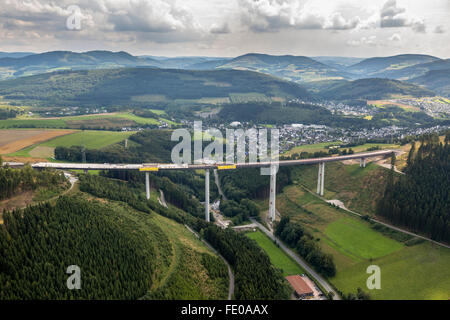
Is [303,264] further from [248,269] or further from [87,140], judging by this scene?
[87,140]

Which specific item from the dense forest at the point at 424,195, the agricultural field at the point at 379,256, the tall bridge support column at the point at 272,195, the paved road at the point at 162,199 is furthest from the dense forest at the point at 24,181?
the dense forest at the point at 424,195

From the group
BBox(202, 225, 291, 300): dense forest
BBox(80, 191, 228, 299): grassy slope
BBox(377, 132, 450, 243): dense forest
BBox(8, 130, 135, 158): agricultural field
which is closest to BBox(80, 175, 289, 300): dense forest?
BBox(202, 225, 291, 300): dense forest

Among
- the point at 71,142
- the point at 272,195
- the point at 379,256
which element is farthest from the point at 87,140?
the point at 379,256

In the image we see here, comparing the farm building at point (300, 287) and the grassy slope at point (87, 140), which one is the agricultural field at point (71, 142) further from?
the farm building at point (300, 287)

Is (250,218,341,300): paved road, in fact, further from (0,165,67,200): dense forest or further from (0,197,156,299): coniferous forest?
(0,165,67,200): dense forest

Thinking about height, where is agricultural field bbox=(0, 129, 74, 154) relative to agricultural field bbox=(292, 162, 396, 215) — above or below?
above

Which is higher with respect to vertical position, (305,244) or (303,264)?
(305,244)
